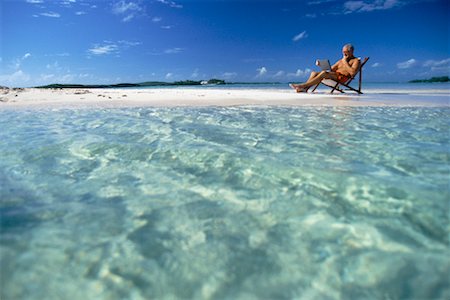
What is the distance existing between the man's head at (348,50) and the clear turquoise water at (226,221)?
904 centimetres

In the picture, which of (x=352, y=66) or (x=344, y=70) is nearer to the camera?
(x=352, y=66)

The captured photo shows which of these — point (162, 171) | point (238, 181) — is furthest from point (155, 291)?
point (162, 171)

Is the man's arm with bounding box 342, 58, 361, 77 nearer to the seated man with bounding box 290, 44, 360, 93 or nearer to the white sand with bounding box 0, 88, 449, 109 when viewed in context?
the seated man with bounding box 290, 44, 360, 93

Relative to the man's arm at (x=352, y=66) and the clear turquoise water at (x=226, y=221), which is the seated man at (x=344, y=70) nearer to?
the man's arm at (x=352, y=66)

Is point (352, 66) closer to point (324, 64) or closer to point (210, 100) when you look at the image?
point (324, 64)

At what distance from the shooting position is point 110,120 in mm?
5082

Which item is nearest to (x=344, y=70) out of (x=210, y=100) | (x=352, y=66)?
(x=352, y=66)

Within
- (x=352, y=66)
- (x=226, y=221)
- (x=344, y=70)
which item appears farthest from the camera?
(x=344, y=70)

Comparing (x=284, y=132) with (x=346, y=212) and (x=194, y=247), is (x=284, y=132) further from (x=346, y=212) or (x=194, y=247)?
(x=194, y=247)

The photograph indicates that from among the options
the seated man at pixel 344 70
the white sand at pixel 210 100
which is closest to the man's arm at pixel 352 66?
the seated man at pixel 344 70

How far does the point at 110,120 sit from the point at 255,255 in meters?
4.39

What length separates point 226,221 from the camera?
5.36 ft

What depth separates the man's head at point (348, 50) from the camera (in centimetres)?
1107

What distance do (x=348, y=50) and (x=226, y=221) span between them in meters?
11.3
